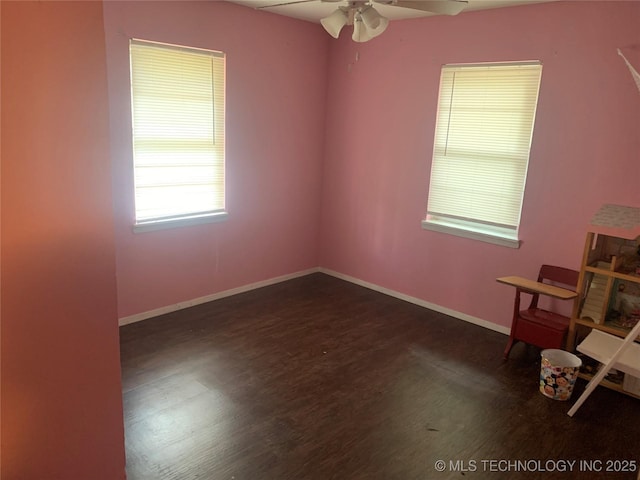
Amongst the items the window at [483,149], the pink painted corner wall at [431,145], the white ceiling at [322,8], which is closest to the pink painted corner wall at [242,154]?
the white ceiling at [322,8]

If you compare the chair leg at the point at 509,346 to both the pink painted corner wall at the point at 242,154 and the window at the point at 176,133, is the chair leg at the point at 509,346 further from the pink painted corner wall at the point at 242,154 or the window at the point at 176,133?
the window at the point at 176,133

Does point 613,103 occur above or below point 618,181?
above

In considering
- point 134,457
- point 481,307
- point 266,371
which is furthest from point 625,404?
point 134,457

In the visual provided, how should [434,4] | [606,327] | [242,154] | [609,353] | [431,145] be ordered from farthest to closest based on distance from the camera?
[242,154] → [431,145] → [606,327] → [609,353] → [434,4]

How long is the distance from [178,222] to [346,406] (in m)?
2.14

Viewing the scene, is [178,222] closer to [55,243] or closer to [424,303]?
[424,303]

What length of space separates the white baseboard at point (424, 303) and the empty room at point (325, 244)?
0.02 m

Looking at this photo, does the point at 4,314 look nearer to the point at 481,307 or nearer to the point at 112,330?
the point at 112,330

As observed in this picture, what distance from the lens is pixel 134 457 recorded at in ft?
7.64

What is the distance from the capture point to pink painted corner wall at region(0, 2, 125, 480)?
707 millimetres

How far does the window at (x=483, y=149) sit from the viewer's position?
3717mm

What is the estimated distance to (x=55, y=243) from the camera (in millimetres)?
773

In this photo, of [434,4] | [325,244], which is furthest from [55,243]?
[325,244]

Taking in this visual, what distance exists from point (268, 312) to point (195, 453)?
1.88 m
